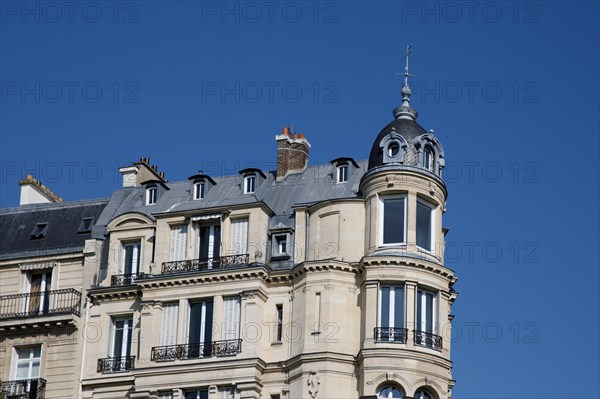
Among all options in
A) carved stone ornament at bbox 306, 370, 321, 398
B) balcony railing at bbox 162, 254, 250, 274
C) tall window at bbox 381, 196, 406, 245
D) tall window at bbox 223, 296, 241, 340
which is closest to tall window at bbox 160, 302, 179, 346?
balcony railing at bbox 162, 254, 250, 274

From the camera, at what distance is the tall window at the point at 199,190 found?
207ft

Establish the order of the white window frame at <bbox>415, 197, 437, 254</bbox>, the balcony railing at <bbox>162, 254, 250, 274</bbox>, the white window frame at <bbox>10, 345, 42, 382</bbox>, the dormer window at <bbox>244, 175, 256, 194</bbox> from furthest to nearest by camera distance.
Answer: the dormer window at <bbox>244, 175, 256, 194</bbox> → the white window frame at <bbox>10, 345, 42, 382</bbox> → the balcony railing at <bbox>162, 254, 250, 274</bbox> → the white window frame at <bbox>415, 197, 437, 254</bbox>

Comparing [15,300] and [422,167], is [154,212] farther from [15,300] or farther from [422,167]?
[422,167]

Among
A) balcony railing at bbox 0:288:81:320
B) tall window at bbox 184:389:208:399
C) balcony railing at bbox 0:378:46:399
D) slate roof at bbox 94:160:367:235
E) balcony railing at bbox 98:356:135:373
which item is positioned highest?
slate roof at bbox 94:160:367:235

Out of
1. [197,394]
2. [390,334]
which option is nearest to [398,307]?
[390,334]

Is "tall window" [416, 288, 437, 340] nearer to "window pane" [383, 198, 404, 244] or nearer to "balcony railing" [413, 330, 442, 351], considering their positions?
"balcony railing" [413, 330, 442, 351]

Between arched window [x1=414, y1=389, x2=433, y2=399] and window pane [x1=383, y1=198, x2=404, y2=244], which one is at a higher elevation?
window pane [x1=383, y1=198, x2=404, y2=244]

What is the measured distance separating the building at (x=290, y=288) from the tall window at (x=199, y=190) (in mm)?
175

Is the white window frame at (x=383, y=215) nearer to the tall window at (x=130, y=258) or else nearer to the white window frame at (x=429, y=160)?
the white window frame at (x=429, y=160)

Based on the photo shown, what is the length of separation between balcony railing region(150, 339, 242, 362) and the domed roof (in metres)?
8.76

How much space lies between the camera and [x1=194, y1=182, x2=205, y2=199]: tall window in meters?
63.0

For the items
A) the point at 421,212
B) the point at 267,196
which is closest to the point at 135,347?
the point at 267,196

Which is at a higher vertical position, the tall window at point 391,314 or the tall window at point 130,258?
the tall window at point 130,258

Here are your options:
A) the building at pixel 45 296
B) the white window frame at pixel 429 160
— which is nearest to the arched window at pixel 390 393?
the white window frame at pixel 429 160
